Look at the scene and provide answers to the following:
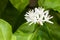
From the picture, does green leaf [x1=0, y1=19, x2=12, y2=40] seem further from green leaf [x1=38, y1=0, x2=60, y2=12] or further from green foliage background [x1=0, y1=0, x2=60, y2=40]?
green leaf [x1=38, y1=0, x2=60, y2=12]

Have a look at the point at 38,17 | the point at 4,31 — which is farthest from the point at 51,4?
the point at 4,31

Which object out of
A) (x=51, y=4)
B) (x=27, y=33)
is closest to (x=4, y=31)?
(x=27, y=33)

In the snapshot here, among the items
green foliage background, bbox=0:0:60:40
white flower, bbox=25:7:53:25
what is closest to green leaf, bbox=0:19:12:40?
green foliage background, bbox=0:0:60:40

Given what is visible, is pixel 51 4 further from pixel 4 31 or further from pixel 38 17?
pixel 4 31

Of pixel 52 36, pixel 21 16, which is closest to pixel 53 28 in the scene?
pixel 52 36

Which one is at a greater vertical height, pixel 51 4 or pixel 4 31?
pixel 51 4

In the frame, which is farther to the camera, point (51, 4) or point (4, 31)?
point (51, 4)

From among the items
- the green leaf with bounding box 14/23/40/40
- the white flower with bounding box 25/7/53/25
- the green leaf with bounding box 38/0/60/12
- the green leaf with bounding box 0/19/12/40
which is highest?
the green leaf with bounding box 38/0/60/12

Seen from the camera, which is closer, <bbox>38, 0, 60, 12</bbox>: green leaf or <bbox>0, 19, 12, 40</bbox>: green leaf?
<bbox>0, 19, 12, 40</bbox>: green leaf
